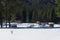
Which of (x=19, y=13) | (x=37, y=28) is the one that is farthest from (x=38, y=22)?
(x=19, y=13)

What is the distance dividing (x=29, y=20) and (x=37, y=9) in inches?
10.4

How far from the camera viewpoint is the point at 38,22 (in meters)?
3.70
